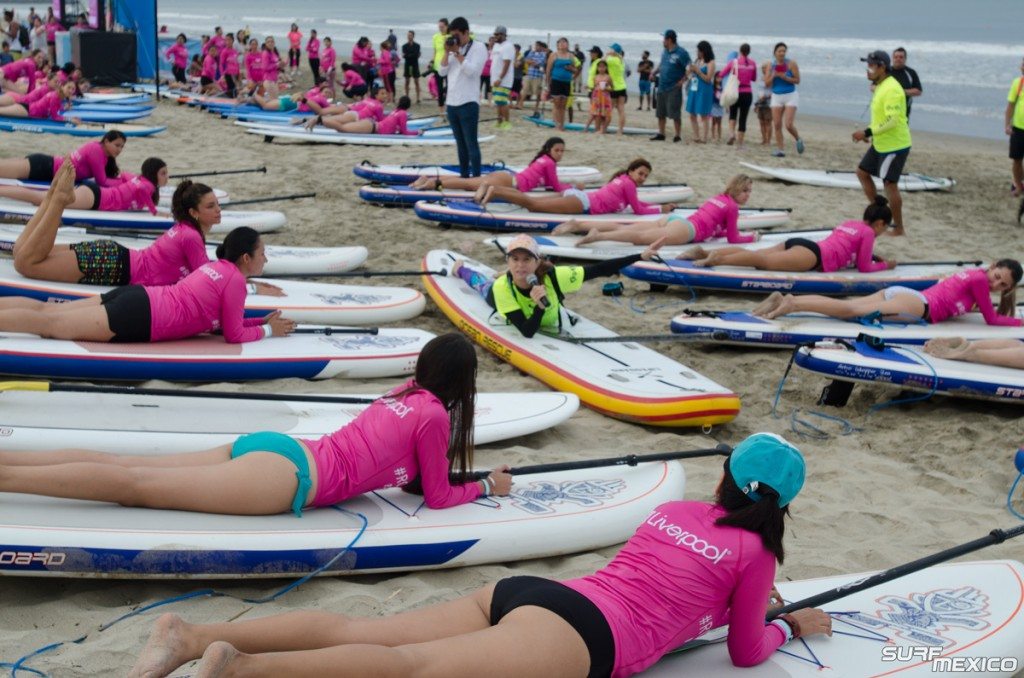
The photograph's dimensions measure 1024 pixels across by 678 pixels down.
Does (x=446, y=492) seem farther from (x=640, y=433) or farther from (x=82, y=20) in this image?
(x=82, y=20)

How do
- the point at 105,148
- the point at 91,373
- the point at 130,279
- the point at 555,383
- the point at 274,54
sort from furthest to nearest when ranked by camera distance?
the point at 274,54, the point at 105,148, the point at 130,279, the point at 555,383, the point at 91,373

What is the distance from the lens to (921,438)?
20.6 ft

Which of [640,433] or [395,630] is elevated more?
[395,630]

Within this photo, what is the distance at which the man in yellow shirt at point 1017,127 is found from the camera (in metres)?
12.7

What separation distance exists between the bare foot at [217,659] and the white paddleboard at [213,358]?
3.85m

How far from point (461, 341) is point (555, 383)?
105 inches

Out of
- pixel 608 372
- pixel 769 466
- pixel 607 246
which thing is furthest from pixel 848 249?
pixel 769 466

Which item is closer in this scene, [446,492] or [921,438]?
[446,492]

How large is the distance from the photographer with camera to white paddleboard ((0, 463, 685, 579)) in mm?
7635

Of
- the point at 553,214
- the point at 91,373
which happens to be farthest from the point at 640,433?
the point at 553,214

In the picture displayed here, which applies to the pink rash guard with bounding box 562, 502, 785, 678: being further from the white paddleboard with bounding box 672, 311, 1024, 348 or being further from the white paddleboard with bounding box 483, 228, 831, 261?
the white paddleboard with bounding box 483, 228, 831, 261

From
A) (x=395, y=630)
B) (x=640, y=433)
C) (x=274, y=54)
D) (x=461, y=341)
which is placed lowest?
(x=640, y=433)

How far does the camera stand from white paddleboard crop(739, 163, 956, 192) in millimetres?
13805

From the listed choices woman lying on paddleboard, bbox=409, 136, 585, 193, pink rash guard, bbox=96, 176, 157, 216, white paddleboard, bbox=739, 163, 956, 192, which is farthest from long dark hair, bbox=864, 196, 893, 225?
pink rash guard, bbox=96, 176, 157, 216
